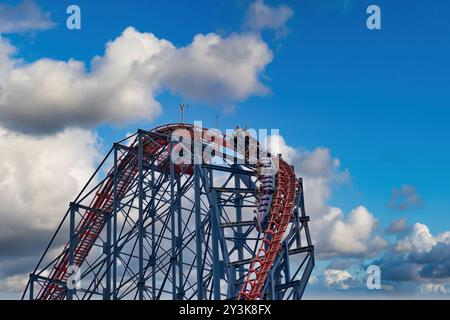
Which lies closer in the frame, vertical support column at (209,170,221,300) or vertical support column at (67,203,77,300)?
vertical support column at (209,170,221,300)

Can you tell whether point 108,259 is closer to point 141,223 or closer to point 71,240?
point 71,240

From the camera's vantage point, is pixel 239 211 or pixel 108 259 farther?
pixel 108 259

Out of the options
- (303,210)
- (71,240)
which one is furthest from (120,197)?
(303,210)

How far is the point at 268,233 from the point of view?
98.9 ft

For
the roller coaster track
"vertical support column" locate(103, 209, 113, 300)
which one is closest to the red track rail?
the roller coaster track

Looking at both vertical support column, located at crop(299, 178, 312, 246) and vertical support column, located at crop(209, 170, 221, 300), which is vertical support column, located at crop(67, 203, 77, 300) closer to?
vertical support column, located at crop(209, 170, 221, 300)

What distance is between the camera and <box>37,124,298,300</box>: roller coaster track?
30.2m

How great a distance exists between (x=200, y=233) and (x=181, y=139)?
5.73 metres

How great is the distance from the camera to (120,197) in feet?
132

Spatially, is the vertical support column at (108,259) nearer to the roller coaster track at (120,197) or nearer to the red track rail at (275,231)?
the roller coaster track at (120,197)

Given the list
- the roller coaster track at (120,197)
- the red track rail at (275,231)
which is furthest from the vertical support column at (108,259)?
the red track rail at (275,231)
